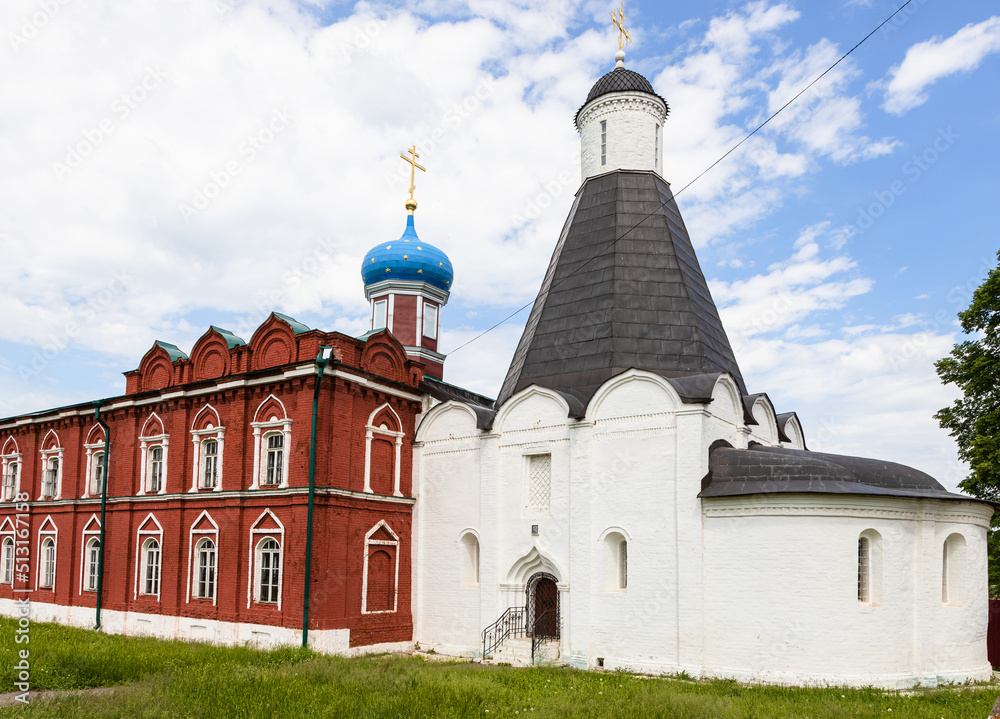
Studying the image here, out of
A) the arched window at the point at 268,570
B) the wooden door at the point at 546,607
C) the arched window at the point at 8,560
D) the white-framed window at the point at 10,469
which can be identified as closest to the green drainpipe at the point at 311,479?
the arched window at the point at 268,570

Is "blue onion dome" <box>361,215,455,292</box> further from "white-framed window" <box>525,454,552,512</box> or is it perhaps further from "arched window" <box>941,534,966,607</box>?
"arched window" <box>941,534,966,607</box>

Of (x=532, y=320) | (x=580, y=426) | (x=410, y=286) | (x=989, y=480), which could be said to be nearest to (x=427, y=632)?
(x=580, y=426)

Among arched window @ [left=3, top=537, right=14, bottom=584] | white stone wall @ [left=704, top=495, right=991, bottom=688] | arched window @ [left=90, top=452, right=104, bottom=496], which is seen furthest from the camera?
arched window @ [left=3, top=537, right=14, bottom=584]

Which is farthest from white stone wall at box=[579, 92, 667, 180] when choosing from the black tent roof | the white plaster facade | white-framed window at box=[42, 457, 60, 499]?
white-framed window at box=[42, 457, 60, 499]

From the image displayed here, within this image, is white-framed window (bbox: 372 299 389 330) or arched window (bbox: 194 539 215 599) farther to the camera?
white-framed window (bbox: 372 299 389 330)

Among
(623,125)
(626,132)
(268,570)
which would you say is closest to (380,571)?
(268,570)

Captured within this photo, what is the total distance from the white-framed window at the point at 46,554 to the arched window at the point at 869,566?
17.7 metres

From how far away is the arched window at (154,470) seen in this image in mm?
17641

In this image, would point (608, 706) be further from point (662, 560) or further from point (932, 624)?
point (932, 624)

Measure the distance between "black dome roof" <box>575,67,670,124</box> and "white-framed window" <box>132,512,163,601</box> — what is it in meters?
12.9

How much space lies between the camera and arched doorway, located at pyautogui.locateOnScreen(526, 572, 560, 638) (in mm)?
14242

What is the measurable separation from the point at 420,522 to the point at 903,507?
8607 millimetres

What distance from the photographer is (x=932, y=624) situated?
40.2 ft

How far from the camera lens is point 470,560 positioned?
15523 millimetres
